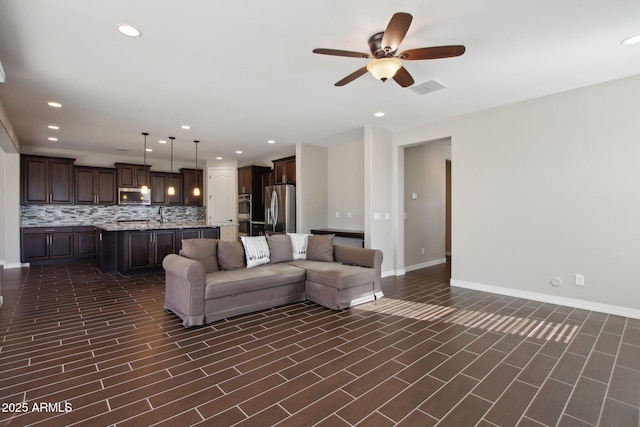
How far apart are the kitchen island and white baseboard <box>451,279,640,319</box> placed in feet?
16.9

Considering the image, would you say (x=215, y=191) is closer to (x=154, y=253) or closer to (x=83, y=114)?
(x=154, y=253)

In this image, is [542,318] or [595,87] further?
[595,87]

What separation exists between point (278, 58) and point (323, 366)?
9.07ft

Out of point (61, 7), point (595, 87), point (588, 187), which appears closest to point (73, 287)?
point (61, 7)

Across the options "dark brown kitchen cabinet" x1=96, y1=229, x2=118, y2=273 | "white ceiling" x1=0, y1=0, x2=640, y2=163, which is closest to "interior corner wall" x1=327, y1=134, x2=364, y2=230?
"white ceiling" x1=0, y1=0, x2=640, y2=163

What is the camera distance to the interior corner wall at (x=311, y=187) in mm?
6598

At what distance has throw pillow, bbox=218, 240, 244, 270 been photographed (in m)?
3.90

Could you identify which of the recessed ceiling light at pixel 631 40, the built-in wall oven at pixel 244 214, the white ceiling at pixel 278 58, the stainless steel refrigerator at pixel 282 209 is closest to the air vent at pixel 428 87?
the white ceiling at pixel 278 58

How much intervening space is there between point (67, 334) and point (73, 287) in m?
2.28

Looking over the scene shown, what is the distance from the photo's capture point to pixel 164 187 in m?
8.64

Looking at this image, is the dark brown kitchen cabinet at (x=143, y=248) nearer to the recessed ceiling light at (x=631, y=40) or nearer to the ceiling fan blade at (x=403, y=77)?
the ceiling fan blade at (x=403, y=77)

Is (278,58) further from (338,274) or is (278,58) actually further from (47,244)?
(47,244)

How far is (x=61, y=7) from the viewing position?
2227 mm

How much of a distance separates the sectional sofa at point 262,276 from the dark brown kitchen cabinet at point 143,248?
8.39 ft
